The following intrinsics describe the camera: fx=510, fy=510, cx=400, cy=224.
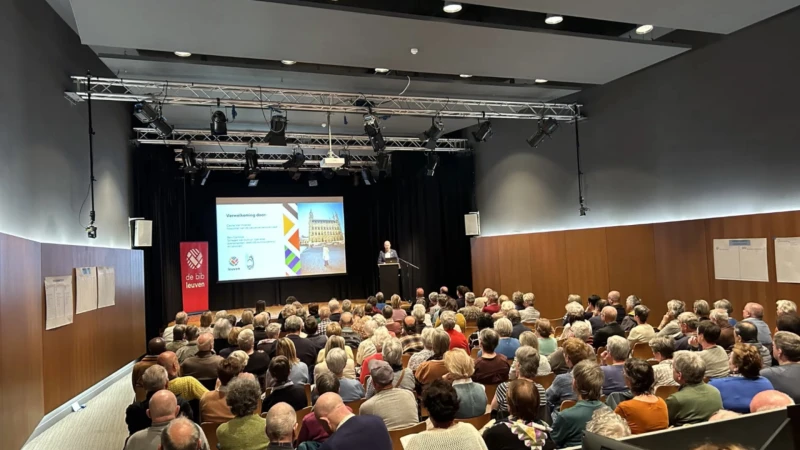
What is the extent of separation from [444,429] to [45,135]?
652cm

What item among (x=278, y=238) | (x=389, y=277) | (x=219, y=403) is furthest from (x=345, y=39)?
(x=278, y=238)

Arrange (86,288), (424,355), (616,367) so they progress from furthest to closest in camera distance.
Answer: (86,288) < (424,355) < (616,367)

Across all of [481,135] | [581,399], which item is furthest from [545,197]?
[581,399]

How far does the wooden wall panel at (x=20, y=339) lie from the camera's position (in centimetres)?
447

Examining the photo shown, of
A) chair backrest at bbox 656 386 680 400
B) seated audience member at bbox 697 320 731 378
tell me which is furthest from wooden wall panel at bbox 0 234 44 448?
seated audience member at bbox 697 320 731 378

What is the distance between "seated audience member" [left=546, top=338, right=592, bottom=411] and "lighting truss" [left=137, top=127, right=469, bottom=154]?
22.5 ft

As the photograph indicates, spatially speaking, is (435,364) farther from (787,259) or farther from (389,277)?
(389,277)

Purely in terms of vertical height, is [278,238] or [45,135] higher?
[45,135]

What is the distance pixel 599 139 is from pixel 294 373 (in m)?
7.56

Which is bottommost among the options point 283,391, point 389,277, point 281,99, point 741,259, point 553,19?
point 283,391

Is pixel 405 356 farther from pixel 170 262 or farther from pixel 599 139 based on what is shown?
pixel 170 262

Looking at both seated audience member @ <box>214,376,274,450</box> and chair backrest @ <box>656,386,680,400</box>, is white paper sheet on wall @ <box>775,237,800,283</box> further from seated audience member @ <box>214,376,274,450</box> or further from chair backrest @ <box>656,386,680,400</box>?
seated audience member @ <box>214,376,274,450</box>

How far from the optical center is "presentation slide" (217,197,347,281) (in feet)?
43.5

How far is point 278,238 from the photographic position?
13.6 m
